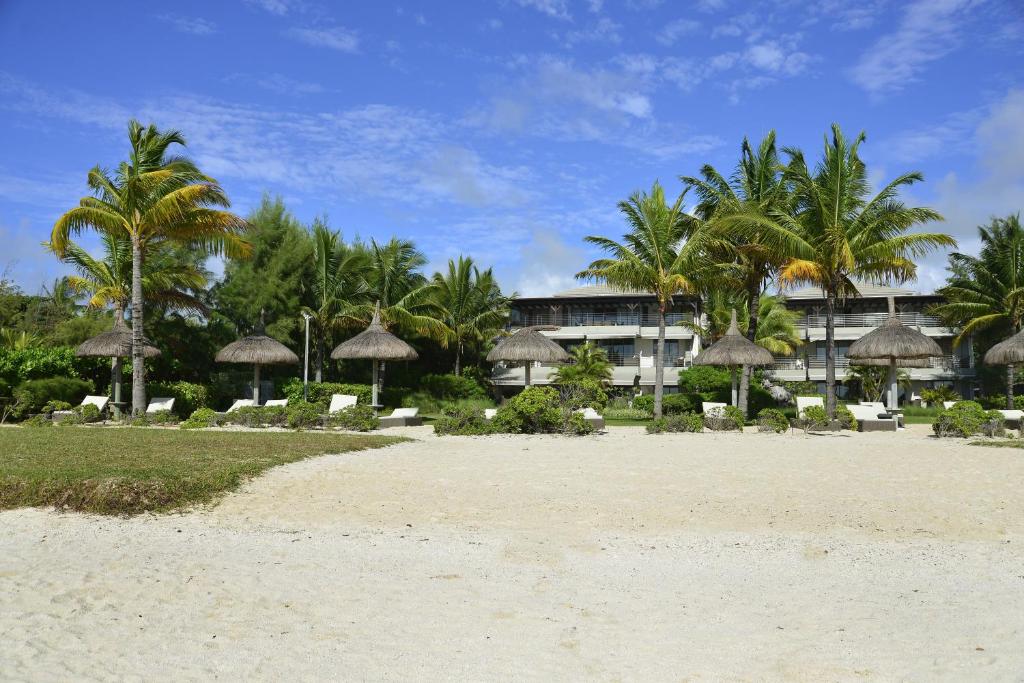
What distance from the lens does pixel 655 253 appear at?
906 inches

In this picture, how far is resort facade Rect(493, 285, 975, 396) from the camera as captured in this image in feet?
124

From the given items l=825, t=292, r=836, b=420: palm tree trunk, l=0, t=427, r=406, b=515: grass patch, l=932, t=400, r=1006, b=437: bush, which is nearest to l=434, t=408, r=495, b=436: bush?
l=0, t=427, r=406, b=515: grass patch

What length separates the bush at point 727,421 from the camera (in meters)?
18.8

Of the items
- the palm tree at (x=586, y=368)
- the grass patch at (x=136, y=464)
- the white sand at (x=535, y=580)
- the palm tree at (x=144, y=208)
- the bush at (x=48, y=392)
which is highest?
the palm tree at (x=144, y=208)

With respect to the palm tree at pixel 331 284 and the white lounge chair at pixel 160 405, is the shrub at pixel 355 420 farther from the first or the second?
the palm tree at pixel 331 284

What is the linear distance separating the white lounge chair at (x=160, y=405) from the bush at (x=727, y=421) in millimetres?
14014

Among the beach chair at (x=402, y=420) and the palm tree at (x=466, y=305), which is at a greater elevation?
the palm tree at (x=466, y=305)

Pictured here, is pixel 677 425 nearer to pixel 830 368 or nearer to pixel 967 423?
pixel 967 423

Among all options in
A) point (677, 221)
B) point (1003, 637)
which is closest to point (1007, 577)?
point (1003, 637)

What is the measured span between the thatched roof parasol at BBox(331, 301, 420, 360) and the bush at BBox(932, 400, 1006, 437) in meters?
14.7

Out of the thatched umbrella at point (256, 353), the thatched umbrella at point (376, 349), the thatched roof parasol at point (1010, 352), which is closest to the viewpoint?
the thatched roof parasol at point (1010, 352)

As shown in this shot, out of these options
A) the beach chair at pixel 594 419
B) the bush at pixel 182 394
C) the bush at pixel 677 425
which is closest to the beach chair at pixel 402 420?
the beach chair at pixel 594 419

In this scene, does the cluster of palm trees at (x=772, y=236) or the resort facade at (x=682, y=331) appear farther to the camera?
Answer: the resort facade at (x=682, y=331)

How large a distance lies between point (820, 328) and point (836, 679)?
121 ft
